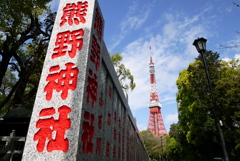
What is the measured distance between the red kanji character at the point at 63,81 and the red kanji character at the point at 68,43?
26cm

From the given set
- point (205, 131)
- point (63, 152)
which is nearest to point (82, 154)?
point (63, 152)

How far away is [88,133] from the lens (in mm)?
2438

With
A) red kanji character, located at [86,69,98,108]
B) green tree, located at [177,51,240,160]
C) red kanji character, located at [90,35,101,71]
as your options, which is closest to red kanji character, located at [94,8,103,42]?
red kanji character, located at [90,35,101,71]

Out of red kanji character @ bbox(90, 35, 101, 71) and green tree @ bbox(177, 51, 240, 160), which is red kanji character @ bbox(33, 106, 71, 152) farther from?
green tree @ bbox(177, 51, 240, 160)

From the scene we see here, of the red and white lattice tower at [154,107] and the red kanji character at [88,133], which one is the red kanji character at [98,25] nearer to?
the red kanji character at [88,133]

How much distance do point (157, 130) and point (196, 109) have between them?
40.6 meters

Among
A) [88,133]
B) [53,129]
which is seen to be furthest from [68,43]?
[88,133]

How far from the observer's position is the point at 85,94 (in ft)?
7.84

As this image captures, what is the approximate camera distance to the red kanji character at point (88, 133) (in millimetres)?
2272

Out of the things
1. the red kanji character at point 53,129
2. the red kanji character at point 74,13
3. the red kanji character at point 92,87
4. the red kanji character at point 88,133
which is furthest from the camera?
the red kanji character at point 74,13

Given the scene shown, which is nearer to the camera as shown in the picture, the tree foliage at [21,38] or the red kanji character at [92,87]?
the red kanji character at [92,87]

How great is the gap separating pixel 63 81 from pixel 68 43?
0.73 meters

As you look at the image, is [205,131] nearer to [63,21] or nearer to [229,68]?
[229,68]

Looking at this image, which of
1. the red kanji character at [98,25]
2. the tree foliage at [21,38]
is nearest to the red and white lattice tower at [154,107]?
the tree foliage at [21,38]
